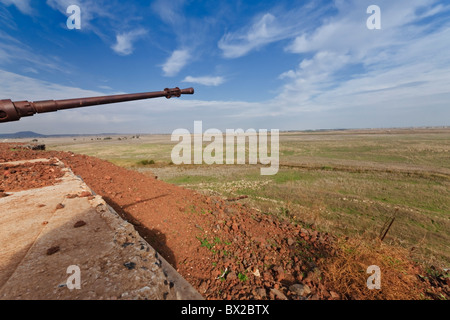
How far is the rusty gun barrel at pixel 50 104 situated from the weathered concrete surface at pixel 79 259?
2178 millimetres

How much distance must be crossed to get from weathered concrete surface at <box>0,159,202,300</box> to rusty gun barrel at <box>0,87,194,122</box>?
2.18 meters

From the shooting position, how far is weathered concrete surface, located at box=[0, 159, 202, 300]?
94.5 inches

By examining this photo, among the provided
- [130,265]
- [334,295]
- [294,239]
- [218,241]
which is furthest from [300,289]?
[130,265]

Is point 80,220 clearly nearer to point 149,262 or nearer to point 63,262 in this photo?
point 63,262

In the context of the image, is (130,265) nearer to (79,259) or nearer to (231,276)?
(79,259)

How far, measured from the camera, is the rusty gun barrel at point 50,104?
2.82m

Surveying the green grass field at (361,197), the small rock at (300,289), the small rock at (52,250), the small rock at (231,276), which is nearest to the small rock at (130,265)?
the small rock at (52,250)

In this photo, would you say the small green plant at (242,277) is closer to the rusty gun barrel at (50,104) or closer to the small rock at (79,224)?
the small rock at (79,224)

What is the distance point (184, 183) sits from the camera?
19406 millimetres

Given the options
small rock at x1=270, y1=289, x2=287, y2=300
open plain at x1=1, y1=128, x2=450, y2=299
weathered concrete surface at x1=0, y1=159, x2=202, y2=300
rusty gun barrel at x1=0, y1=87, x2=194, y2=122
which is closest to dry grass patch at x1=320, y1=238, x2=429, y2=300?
open plain at x1=1, y1=128, x2=450, y2=299

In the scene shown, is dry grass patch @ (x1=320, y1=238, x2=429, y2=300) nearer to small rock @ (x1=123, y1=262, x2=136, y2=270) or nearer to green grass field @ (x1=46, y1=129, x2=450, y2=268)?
green grass field @ (x1=46, y1=129, x2=450, y2=268)

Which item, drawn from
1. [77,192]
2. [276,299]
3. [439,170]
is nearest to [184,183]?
[77,192]

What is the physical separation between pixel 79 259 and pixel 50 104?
8.72 feet

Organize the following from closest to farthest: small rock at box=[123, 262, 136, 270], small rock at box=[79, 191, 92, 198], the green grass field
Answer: small rock at box=[123, 262, 136, 270]
small rock at box=[79, 191, 92, 198]
the green grass field
